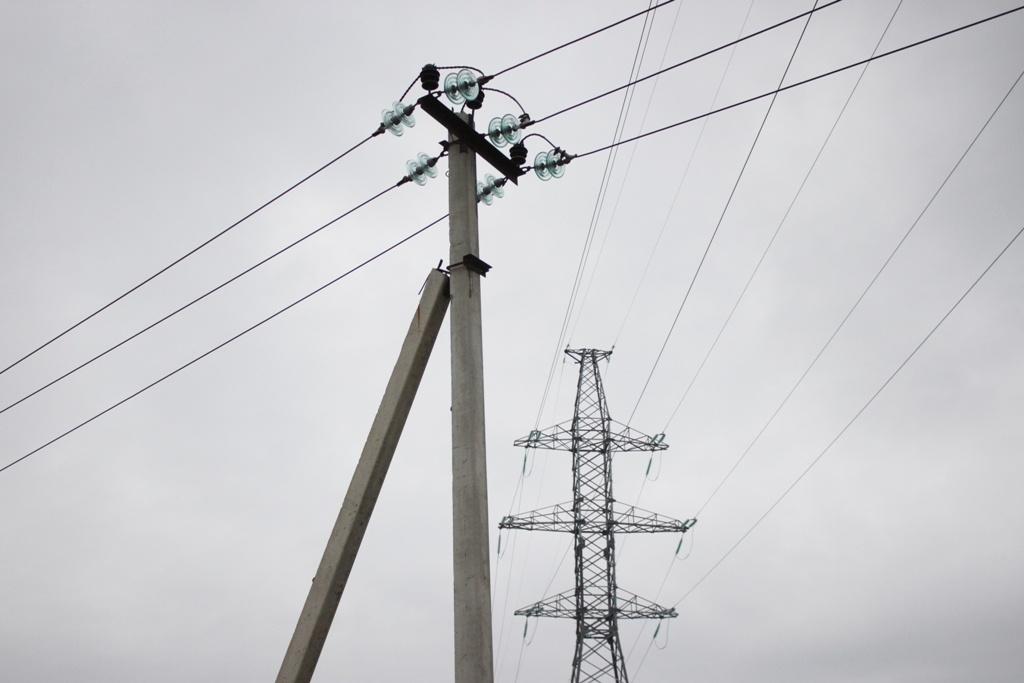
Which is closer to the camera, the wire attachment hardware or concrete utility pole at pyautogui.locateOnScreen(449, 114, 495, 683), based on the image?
concrete utility pole at pyautogui.locateOnScreen(449, 114, 495, 683)

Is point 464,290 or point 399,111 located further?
point 399,111

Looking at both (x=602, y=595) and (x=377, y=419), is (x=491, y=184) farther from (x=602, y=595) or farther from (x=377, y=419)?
(x=602, y=595)

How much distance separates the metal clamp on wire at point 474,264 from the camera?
6.96 m

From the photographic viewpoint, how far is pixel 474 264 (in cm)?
700

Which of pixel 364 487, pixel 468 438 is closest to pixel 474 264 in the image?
pixel 468 438

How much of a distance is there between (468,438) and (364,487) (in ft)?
3.94

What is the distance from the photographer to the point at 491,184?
788 cm

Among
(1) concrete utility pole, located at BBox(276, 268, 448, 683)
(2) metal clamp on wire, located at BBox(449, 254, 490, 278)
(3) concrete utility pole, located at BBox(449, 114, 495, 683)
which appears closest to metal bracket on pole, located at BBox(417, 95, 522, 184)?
(3) concrete utility pole, located at BBox(449, 114, 495, 683)

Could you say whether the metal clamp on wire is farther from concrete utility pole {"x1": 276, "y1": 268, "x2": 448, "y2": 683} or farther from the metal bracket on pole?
the metal bracket on pole

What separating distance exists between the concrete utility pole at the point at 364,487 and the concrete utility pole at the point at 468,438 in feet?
0.93

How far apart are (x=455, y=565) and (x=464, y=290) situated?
8.09 feet

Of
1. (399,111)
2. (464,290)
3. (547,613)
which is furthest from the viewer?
(547,613)

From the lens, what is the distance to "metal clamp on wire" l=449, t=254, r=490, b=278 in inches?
274

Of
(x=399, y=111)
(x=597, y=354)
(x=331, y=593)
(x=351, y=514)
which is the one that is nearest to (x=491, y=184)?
(x=399, y=111)
